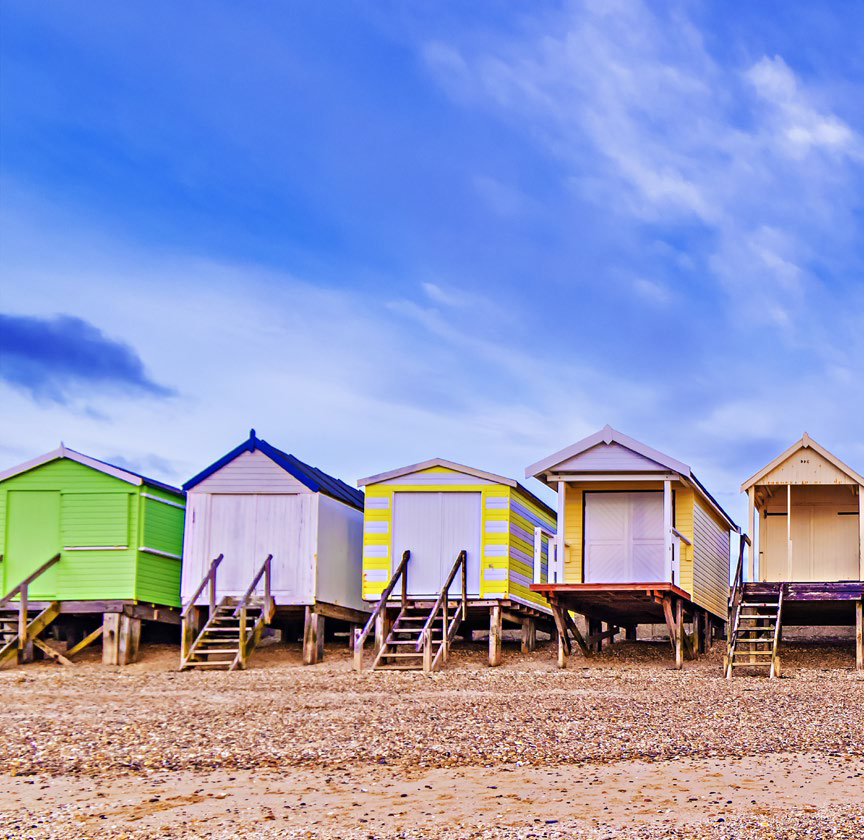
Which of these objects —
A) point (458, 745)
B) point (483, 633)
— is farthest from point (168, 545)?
point (458, 745)

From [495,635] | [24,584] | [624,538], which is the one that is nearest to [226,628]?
[24,584]

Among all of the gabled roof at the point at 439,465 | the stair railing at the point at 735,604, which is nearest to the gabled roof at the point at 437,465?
the gabled roof at the point at 439,465

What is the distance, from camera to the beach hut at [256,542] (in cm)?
2788

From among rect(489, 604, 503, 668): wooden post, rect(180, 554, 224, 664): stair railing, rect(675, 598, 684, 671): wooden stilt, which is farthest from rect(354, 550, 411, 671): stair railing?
rect(675, 598, 684, 671): wooden stilt

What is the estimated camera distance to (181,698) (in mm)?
21250

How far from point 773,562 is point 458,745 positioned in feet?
41.4

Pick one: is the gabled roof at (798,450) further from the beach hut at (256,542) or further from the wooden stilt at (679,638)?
the beach hut at (256,542)

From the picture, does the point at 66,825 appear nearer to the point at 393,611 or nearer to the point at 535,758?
the point at 535,758

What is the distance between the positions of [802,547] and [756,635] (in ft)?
6.49

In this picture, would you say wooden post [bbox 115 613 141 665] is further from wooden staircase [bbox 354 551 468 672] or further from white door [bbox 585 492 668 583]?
white door [bbox 585 492 668 583]

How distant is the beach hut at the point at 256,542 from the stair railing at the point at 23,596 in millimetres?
2862

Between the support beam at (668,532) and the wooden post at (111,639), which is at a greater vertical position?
the support beam at (668,532)

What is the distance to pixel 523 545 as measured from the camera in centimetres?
2859

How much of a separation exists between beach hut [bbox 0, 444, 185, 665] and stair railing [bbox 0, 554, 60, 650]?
0.09 feet
